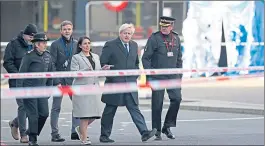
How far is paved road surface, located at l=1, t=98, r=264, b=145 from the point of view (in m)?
12.6

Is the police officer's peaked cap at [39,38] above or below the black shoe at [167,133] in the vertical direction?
above

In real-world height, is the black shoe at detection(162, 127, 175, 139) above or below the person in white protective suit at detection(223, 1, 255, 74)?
below

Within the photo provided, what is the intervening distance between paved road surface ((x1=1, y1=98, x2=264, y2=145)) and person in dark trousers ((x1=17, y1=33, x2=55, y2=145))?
602mm

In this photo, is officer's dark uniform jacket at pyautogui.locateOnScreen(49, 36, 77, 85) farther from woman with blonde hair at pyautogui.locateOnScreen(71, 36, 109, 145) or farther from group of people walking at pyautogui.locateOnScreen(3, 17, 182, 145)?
woman with blonde hair at pyautogui.locateOnScreen(71, 36, 109, 145)

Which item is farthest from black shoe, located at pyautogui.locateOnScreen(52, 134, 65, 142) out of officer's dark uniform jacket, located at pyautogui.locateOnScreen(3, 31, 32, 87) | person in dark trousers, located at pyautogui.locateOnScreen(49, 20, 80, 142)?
officer's dark uniform jacket, located at pyautogui.locateOnScreen(3, 31, 32, 87)

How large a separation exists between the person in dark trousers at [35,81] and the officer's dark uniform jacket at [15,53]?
646 mm

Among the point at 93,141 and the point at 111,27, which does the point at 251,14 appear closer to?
the point at 111,27

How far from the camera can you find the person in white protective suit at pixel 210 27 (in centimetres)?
2492

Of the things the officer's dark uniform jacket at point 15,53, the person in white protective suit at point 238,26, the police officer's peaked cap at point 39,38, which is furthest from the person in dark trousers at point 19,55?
the person in white protective suit at point 238,26

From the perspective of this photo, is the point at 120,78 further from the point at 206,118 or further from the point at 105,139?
the point at 206,118

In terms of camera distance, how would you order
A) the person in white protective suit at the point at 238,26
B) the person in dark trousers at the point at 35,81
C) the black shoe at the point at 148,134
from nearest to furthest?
1. the person in dark trousers at the point at 35,81
2. the black shoe at the point at 148,134
3. the person in white protective suit at the point at 238,26

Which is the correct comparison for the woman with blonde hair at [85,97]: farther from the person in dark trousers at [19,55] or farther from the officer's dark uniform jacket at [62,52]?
the person in dark trousers at [19,55]

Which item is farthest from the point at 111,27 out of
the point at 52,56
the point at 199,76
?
the point at 52,56

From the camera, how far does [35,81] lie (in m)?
11.9
